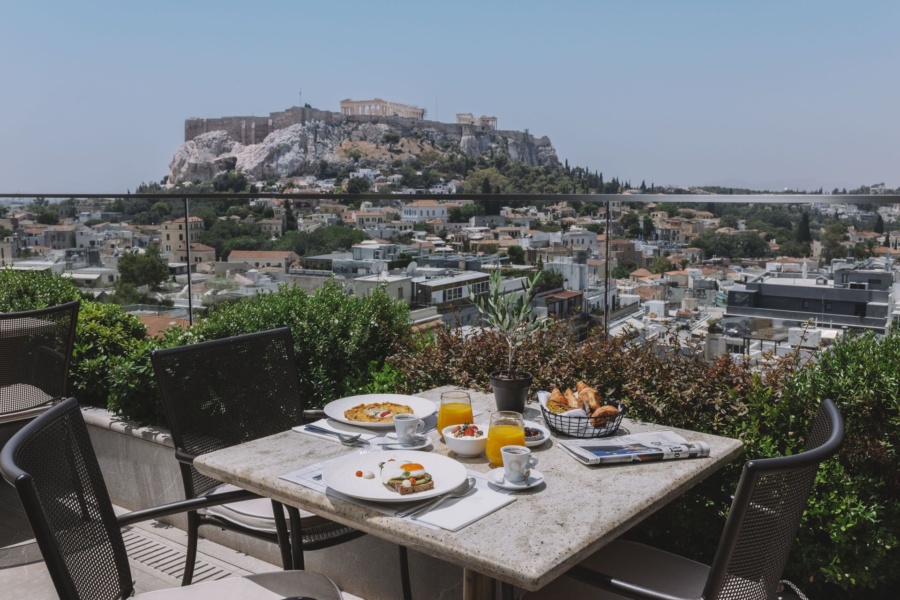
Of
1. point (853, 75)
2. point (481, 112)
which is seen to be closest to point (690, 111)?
point (853, 75)

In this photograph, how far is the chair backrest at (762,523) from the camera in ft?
4.27

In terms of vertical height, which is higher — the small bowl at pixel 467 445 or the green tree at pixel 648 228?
the green tree at pixel 648 228

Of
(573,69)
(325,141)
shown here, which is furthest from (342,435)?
(325,141)

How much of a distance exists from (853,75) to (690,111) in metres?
13.5

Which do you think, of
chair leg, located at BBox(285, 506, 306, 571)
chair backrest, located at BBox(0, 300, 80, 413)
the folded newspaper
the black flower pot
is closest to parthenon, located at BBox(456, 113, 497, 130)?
chair backrest, located at BBox(0, 300, 80, 413)

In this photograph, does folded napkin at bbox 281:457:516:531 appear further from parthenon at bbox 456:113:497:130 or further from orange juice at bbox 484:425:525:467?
parthenon at bbox 456:113:497:130

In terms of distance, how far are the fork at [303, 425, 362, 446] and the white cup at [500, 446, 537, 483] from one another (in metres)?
0.48

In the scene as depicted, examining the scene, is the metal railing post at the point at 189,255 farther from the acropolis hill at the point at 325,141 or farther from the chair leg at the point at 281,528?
the acropolis hill at the point at 325,141

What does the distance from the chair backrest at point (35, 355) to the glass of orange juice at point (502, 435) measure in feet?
6.43

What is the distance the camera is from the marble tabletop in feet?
4.24

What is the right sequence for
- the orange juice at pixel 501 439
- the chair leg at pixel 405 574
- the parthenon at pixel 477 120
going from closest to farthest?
the orange juice at pixel 501 439
the chair leg at pixel 405 574
the parthenon at pixel 477 120

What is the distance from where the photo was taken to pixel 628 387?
8.24 feet

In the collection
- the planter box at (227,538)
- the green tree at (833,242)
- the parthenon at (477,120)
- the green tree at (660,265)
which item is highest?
the parthenon at (477,120)

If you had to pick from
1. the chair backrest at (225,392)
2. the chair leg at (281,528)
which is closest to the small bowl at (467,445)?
the chair leg at (281,528)
